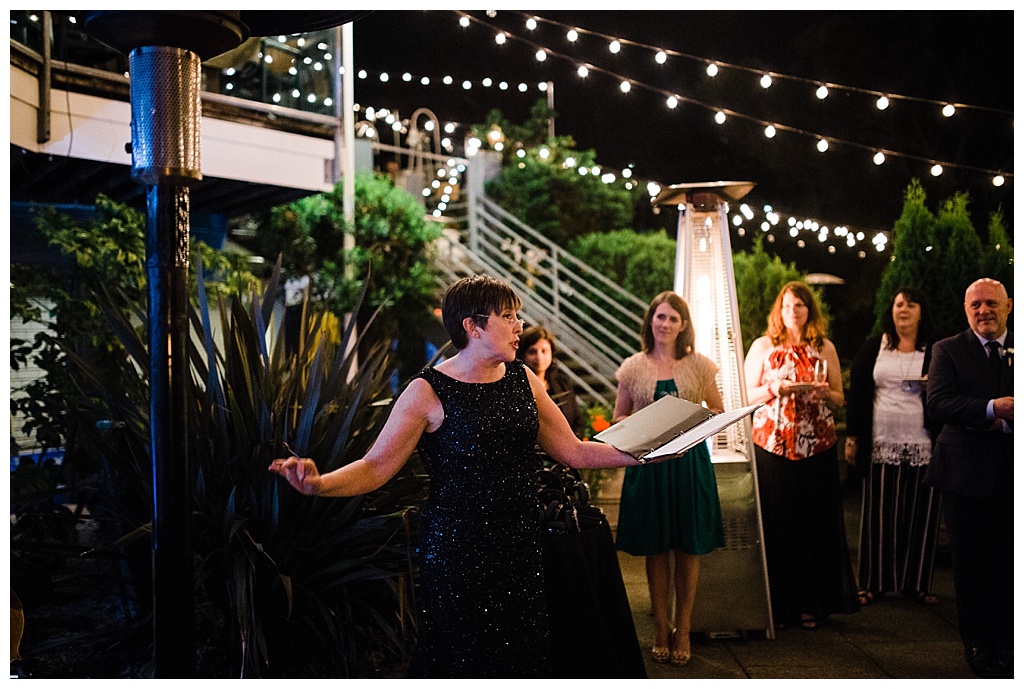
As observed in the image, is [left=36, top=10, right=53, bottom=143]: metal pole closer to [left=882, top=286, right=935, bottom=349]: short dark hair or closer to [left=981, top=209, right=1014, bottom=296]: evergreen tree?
[left=882, top=286, right=935, bottom=349]: short dark hair

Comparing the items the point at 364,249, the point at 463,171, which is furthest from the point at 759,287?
the point at 463,171

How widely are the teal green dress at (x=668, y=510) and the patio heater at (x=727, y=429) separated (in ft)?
0.93

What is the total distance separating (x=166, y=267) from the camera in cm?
213

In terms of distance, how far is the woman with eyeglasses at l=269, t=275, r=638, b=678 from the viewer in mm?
2553

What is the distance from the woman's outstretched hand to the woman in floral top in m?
2.63

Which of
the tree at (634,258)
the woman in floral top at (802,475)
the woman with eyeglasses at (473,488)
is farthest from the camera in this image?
the tree at (634,258)

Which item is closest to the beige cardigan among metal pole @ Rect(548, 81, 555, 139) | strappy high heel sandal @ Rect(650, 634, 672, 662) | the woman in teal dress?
the woman in teal dress

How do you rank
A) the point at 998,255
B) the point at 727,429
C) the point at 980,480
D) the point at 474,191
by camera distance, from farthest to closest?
the point at 474,191 → the point at 998,255 → the point at 727,429 → the point at 980,480

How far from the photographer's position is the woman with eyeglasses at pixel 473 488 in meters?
2.55

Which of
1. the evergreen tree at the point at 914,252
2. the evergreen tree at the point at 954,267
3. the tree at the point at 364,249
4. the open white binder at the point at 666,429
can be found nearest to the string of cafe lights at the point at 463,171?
the tree at the point at 364,249

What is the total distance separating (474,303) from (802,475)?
239 centimetres

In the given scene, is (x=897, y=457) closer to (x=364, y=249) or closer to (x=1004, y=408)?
(x=1004, y=408)

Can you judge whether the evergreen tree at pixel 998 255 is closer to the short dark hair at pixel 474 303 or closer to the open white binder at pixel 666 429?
the open white binder at pixel 666 429
